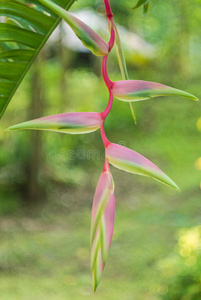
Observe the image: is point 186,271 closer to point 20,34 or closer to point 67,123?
point 20,34

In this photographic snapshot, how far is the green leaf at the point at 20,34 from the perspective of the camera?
372 millimetres

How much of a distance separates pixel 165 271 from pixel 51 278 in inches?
30.9

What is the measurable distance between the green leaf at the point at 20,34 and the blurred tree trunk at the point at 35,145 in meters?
2.73

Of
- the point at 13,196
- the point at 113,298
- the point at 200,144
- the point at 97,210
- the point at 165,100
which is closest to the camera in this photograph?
the point at 97,210

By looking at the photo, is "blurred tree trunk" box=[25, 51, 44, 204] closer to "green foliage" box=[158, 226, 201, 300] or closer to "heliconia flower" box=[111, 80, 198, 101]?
"green foliage" box=[158, 226, 201, 300]

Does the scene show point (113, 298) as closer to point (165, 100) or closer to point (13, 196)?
point (13, 196)

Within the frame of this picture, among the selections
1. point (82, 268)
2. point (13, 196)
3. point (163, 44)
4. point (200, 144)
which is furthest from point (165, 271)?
point (163, 44)

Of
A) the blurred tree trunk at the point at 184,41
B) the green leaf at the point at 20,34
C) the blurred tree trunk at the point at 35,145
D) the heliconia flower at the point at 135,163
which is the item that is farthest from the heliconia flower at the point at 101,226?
the blurred tree trunk at the point at 184,41

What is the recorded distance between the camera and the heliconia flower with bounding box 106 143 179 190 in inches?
7.9

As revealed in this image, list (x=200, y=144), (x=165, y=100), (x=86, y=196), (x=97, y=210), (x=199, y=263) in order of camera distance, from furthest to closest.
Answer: (x=165, y=100) → (x=200, y=144) → (x=86, y=196) → (x=199, y=263) → (x=97, y=210)

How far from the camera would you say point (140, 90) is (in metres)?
0.21

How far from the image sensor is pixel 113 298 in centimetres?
215

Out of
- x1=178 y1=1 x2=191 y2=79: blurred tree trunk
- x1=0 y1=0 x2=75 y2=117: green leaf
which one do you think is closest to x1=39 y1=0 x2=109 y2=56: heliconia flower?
x1=0 y1=0 x2=75 y2=117: green leaf

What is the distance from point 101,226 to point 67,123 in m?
0.05
